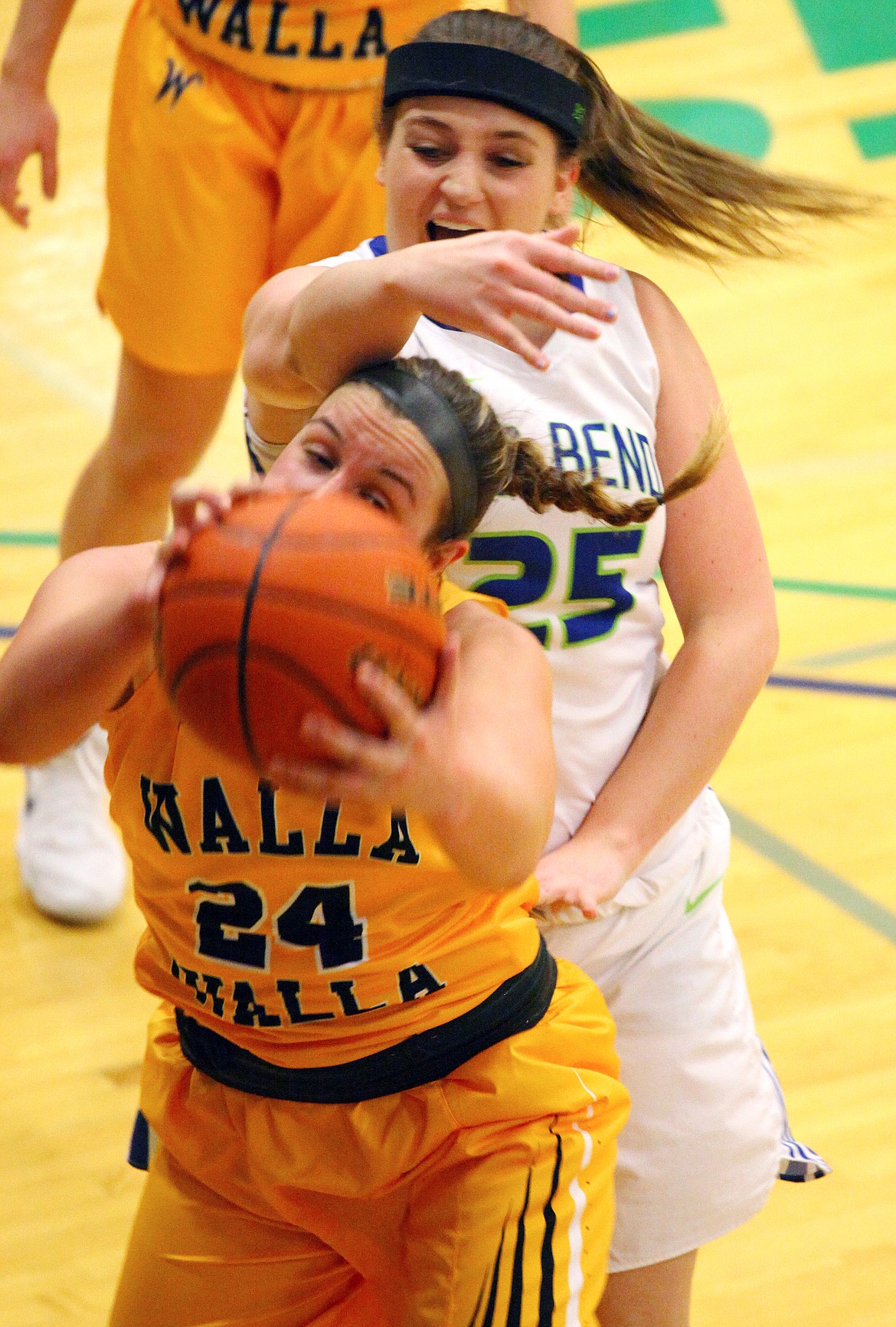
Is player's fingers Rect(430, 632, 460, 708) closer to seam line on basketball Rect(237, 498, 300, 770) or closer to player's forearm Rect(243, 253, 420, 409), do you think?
seam line on basketball Rect(237, 498, 300, 770)

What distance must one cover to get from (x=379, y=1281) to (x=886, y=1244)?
1157 mm

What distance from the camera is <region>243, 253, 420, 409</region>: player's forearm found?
5.64ft

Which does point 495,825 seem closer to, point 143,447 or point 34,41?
point 143,447

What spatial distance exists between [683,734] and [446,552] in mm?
531

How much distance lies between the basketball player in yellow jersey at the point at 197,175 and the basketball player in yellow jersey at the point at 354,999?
4.13 feet

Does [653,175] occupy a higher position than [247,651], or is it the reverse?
[653,175]

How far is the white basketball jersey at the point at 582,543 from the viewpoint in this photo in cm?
209

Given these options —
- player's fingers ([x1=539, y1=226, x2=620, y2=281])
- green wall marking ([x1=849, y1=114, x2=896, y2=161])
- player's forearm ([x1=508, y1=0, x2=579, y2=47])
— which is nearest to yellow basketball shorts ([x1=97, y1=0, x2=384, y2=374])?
player's forearm ([x1=508, y1=0, x2=579, y2=47])

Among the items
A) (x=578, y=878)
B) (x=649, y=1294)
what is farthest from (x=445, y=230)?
(x=649, y=1294)

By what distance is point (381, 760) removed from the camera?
1347 mm

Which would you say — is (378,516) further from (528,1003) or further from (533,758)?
(528,1003)

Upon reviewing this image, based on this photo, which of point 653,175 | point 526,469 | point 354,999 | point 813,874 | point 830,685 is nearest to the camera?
point 354,999

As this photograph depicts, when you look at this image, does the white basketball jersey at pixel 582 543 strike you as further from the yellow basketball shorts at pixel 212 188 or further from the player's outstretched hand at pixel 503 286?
the yellow basketball shorts at pixel 212 188

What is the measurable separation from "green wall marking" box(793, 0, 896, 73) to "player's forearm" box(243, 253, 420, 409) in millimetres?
5497
